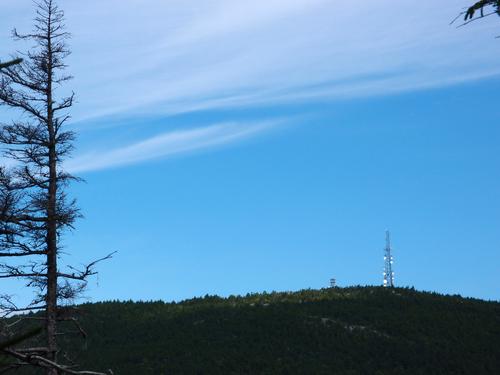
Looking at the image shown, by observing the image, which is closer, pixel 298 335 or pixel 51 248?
pixel 51 248

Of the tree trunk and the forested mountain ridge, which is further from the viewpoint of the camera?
the forested mountain ridge

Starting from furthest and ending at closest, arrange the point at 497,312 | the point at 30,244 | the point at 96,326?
1. the point at 497,312
2. the point at 96,326
3. the point at 30,244

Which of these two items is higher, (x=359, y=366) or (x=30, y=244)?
(x=30, y=244)

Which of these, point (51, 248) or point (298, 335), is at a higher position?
point (51, 248)

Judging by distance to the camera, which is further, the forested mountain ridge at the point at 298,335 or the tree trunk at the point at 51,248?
the forested mountain ridge at the point at 298,335

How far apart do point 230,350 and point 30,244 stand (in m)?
37.8

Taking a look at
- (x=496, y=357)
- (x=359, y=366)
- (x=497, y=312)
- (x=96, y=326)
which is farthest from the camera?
(x=497, y=312)

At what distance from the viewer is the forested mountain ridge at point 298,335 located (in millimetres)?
51469

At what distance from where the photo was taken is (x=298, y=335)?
5712 centimetres

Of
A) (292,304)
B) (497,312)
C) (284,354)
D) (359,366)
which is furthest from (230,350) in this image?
(497,312)

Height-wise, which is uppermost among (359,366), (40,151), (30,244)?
(40,151)

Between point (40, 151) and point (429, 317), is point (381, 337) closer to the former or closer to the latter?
point (429, 317)

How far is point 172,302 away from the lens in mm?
70188

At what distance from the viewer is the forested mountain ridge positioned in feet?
169
